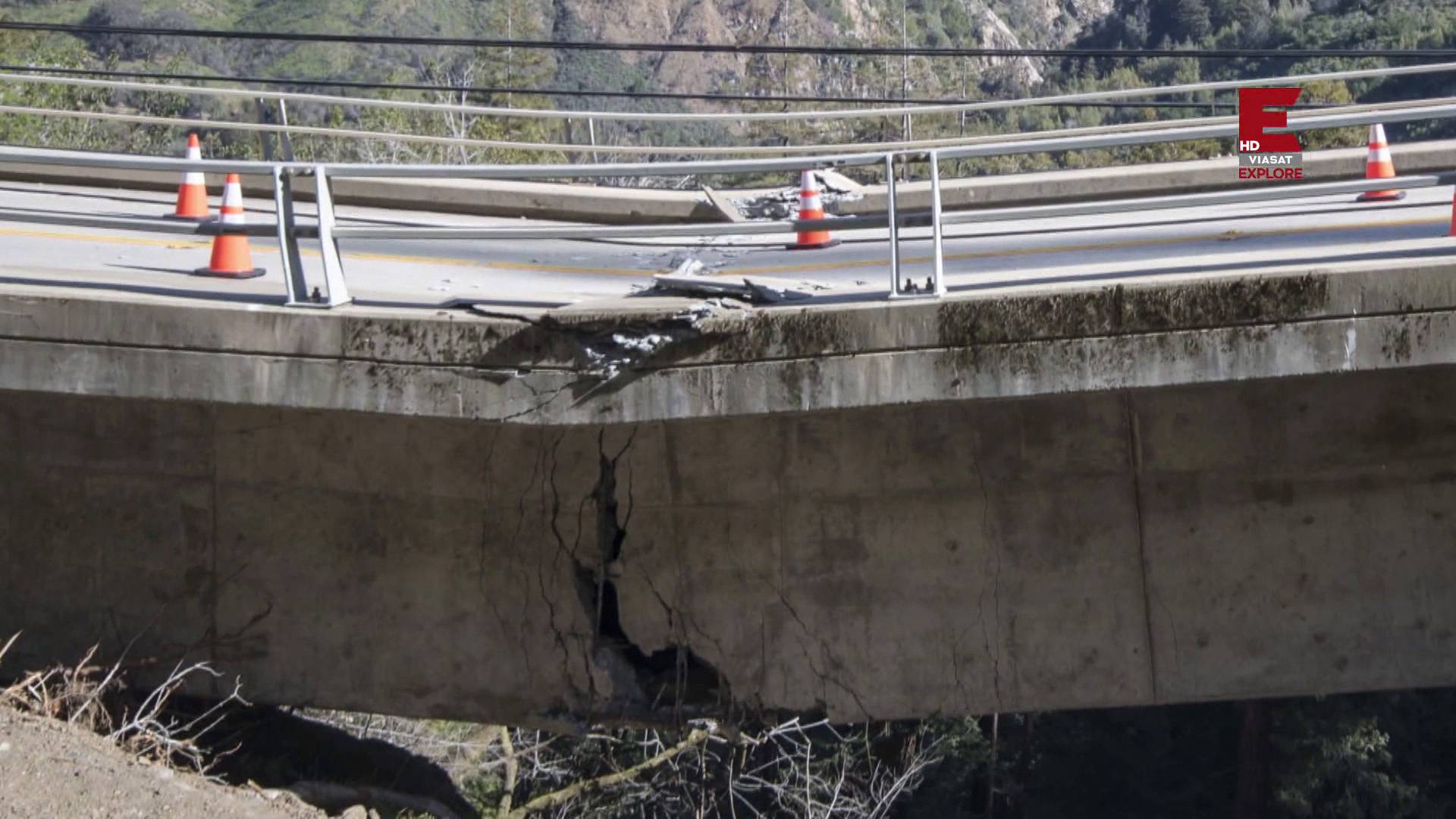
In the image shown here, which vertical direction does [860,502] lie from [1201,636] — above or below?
above

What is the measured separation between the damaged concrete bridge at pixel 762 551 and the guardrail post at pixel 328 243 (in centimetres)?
75

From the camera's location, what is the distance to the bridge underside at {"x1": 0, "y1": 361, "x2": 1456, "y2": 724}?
689 cm

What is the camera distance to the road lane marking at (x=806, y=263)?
957 cm

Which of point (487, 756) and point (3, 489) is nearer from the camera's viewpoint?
point (3, 489)

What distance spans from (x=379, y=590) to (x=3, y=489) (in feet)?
6.40

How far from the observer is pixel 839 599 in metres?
7.07

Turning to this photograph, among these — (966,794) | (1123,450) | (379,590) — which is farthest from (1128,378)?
(966,794)

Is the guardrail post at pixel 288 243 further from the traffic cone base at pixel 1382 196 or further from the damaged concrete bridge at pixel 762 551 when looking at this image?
the traffic cone base at pixel 1382 196

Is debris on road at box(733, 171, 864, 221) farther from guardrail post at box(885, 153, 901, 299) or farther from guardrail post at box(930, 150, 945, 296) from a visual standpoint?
guardrail post at box(885, 153, 901, 299)

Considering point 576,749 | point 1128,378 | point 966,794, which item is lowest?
point 966,794

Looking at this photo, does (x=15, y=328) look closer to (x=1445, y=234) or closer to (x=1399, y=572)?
(x=1399, y=572)

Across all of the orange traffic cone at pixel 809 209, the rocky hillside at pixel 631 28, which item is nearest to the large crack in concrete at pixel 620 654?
the orange traffic cone at pixel 809 209

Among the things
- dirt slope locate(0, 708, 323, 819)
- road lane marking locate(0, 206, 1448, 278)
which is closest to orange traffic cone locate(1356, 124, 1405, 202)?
road lane marking locate(0, 206, 1448, 278)

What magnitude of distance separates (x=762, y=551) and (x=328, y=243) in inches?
96.5
